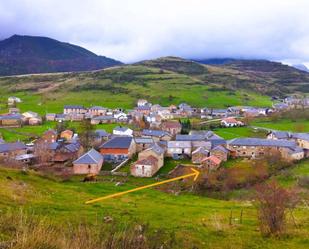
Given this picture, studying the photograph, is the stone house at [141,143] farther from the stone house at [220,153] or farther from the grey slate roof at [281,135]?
the grey slate roof at [281,135]

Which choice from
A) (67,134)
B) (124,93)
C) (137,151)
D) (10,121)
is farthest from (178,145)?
(124,93)

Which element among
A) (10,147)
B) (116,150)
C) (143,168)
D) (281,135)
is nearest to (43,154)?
(10,147)

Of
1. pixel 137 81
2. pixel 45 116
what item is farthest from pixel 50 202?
pixel 137 81

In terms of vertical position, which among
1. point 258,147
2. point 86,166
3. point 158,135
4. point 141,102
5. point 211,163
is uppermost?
point 141,102

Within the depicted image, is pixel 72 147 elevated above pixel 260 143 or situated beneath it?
situated beneath

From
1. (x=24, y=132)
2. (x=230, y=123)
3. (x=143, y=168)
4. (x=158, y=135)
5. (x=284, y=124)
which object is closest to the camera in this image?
(x=143, y=168)

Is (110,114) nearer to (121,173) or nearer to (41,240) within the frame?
(121,173)

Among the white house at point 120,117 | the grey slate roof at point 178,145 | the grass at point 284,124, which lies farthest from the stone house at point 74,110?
the grey slate roof at point 178,145

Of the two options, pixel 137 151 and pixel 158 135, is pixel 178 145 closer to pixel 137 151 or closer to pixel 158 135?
pixel 137 151

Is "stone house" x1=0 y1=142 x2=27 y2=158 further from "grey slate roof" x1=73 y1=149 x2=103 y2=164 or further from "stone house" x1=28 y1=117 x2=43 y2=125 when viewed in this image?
"stone house" x1=28 y1=117 x2=43 y2=125

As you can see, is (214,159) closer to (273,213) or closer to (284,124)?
(273,213)

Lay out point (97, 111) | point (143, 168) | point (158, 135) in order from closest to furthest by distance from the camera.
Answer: point (143, 168), point (158, 135), point (97, 111)

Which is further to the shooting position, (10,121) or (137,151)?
(10,121)
